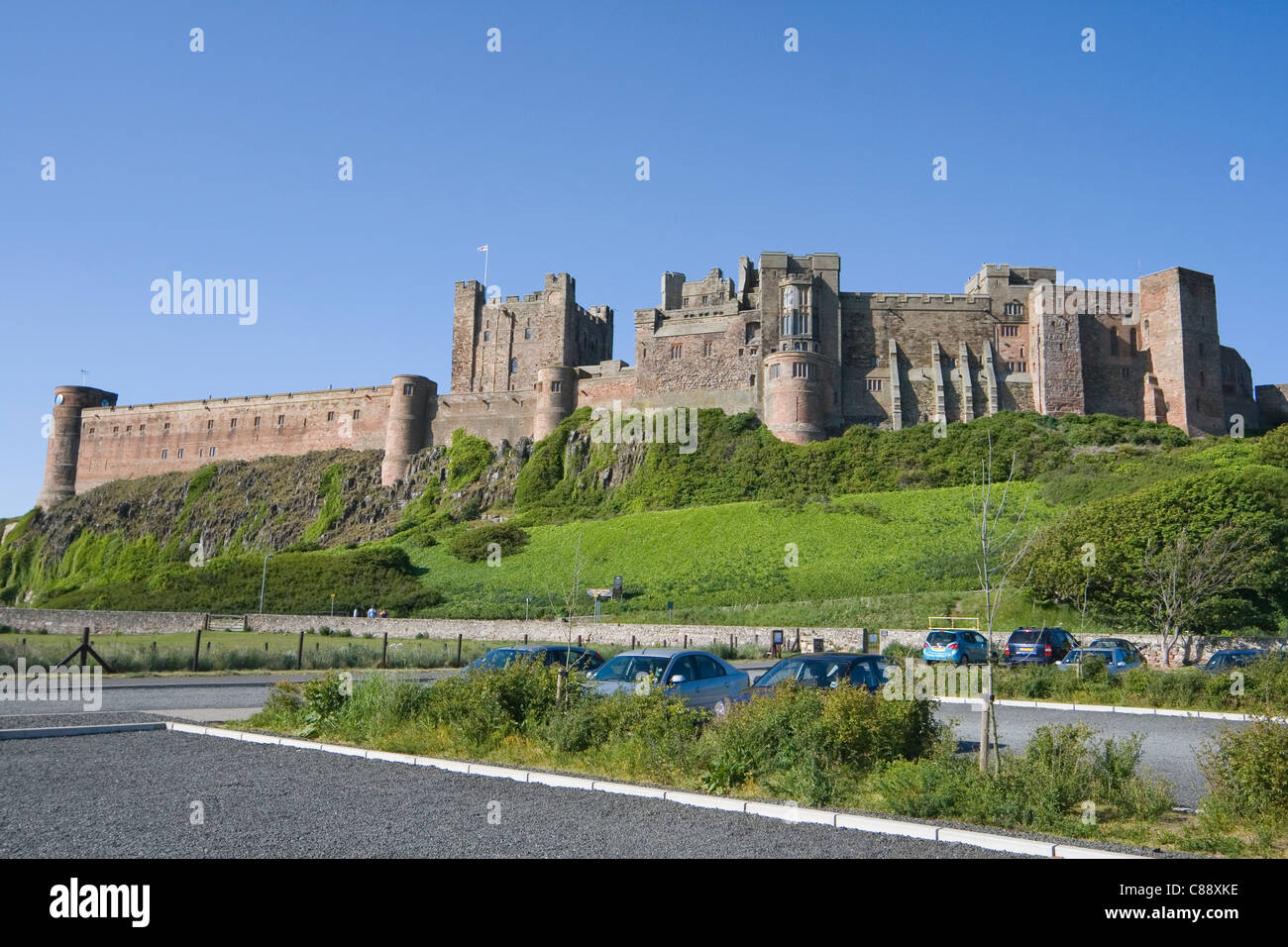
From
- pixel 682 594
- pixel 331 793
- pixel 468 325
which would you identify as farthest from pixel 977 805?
pixel 468 325

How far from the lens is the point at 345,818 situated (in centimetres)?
845

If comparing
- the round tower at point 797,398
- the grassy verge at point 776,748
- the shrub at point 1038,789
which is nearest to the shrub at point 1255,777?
the grassy verge at point 776,748

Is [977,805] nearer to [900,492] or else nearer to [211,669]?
[211,669]

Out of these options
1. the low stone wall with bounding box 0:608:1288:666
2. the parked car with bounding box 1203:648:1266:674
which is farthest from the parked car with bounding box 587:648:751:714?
the low stone wall with bounding box 0:608:1288:666

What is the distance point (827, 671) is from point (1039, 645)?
13.0m

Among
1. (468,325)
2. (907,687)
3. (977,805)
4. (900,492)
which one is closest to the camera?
(977,805)

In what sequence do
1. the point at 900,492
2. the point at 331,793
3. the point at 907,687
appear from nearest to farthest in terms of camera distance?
the point at 331,793 < the point at 907,687 < the point at 900,492

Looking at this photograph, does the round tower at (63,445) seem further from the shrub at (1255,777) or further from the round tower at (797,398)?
the shrub at (1255,777)

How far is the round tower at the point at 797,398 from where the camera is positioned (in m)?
64.2

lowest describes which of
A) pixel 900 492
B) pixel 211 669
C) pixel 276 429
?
pixel 211 669

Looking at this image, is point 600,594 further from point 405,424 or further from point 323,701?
point 405,424

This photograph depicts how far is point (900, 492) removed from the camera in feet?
182

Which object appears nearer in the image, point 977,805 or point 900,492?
point 977,805
